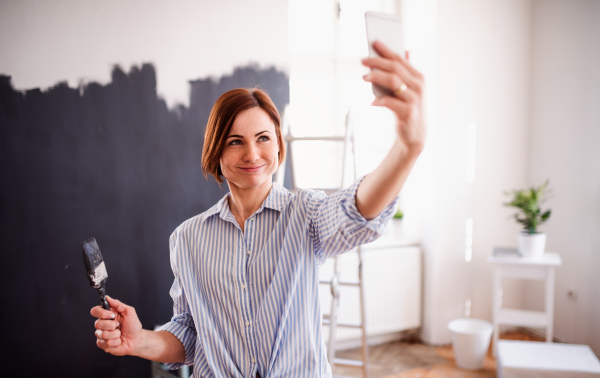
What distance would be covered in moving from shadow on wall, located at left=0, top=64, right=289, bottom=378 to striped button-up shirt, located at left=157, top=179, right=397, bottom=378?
1.48 metres

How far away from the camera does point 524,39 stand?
3.51 meters

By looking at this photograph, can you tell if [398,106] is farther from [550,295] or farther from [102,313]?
[550,295]

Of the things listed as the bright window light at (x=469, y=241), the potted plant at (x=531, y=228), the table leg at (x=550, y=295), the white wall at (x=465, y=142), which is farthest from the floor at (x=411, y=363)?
the potted plant at (x=531, y=228)

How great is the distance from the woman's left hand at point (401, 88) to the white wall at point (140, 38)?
2.02m

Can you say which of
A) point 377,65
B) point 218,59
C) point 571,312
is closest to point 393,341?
point 571,312

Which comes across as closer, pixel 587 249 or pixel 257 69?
pixel 257 69

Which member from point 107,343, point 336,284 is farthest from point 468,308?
point 107,343

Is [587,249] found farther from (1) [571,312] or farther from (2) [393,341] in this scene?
(2) [393,341]

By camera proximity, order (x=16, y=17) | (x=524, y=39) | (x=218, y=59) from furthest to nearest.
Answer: (x=524, y=39) < (x=218, y=59) < (x=16, y=17)

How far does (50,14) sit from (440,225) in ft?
9.77

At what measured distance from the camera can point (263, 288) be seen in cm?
95

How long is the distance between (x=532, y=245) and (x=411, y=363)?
1248 millimetres

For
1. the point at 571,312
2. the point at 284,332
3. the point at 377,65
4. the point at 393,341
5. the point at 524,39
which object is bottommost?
the point at 393,341

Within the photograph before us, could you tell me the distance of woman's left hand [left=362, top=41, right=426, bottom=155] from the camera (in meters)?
0.63
